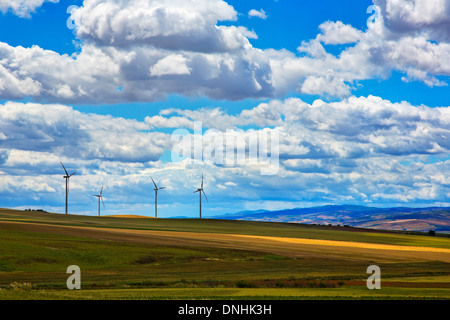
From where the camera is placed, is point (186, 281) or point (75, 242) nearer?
point (186, 281)

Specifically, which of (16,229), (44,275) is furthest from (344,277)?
(16,229)

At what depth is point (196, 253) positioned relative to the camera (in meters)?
97.1

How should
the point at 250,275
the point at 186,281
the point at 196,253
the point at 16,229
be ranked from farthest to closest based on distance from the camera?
the point at 16,229 → the point at 196,253 → the point at 250,275 → the point at 186,281

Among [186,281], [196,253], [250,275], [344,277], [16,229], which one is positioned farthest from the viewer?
[16,229]
